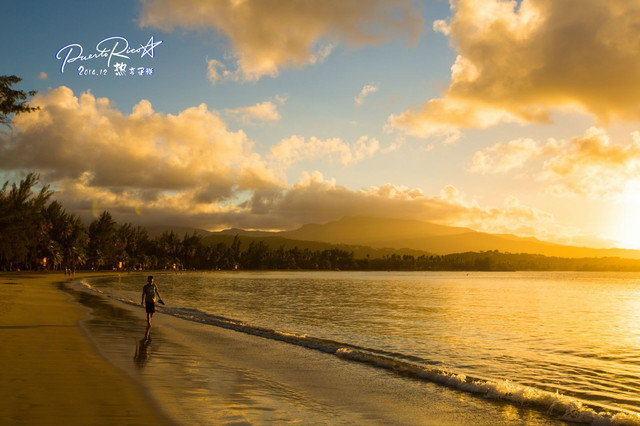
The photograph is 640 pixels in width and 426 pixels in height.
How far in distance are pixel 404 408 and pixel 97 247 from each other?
6830 inches

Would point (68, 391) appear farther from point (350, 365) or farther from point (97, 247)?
point (97, 247)

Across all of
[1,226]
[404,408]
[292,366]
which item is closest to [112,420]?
[404,408]

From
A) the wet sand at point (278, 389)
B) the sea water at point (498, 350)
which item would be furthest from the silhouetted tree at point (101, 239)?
the wet sand at point (278, 389)

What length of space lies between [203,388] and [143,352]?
6058 millimetres

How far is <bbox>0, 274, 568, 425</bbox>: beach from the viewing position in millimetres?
9539

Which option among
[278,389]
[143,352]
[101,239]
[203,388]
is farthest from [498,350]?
[101,239]

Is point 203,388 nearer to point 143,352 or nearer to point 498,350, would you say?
point 143,352

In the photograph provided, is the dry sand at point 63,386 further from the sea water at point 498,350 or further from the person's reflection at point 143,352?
the sea water at point 498,350

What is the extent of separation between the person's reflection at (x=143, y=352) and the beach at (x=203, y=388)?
0.14 feet

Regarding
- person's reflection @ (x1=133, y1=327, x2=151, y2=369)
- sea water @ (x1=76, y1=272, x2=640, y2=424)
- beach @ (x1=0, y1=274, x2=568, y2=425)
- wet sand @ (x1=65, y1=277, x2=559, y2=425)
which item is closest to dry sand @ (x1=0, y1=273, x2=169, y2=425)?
beach @ (x1=0, y1=274, x2=568, y2=425)

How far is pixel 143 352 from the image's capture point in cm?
1669

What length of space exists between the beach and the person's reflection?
4 centimetres

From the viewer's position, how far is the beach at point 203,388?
954cm

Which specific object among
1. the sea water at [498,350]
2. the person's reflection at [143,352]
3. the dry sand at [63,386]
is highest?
the dry sand at [63,386]
